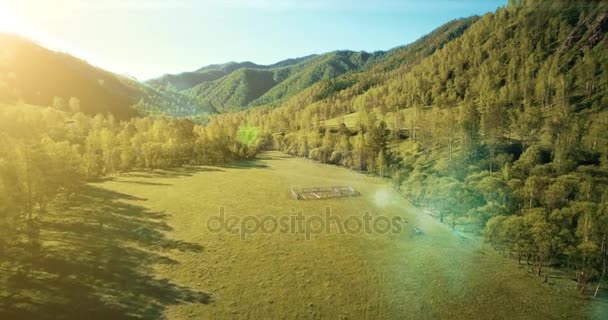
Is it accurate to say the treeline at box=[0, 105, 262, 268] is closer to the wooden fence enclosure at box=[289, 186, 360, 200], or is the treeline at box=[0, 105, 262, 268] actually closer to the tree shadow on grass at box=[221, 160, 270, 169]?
the tree shadow on grass at box=[221, 160, 270, 169]

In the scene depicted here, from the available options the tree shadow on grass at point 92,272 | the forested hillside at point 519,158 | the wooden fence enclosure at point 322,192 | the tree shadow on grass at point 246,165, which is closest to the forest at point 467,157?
the forested hillside at point 519,158

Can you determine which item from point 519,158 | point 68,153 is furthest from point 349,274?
point 519,158

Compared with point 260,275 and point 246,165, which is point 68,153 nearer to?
point 260,275

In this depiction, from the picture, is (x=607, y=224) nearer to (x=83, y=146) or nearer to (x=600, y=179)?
(x=600, y=179)

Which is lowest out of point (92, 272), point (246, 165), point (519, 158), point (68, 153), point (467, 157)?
point (92, 272)

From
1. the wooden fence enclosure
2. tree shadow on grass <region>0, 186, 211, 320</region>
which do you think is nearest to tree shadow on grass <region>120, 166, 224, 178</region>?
the wooden fence enclosure

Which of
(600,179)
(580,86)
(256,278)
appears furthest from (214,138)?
(580,86)

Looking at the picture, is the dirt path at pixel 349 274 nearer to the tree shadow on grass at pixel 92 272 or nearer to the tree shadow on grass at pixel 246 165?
the tree shadow on grass at pixel 92 272
